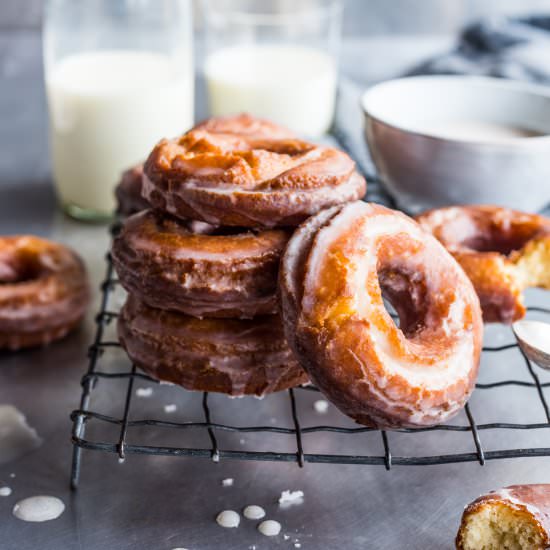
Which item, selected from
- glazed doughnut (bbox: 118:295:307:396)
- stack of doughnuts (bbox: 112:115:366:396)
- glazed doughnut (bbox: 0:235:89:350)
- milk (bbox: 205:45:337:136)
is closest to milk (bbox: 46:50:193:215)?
milk (bbox: 205:45:337:136)

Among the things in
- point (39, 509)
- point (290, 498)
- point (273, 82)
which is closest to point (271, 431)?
point (290, 498)

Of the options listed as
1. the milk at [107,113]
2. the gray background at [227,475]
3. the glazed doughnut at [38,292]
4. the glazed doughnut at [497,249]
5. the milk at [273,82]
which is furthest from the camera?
the milk at [273,82]

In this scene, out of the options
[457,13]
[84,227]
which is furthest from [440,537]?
[457,13]

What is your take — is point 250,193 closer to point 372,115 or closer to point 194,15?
point 372,115

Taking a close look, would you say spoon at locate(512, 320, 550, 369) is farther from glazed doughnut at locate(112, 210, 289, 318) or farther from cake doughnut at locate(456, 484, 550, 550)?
glazed doughnut at locate(112, 210, 289, 318)

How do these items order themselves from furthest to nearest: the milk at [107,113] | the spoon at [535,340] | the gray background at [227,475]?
the milk at [107,113], the spoon at [535,340], the gray background at [227,475]

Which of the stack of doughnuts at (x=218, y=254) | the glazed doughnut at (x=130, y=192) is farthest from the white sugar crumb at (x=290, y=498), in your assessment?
the glazed doughnut at (x=130, y=192)

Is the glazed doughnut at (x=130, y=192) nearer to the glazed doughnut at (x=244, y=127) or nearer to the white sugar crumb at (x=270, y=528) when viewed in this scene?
the glazed doughnut at (x=244, y=127)
